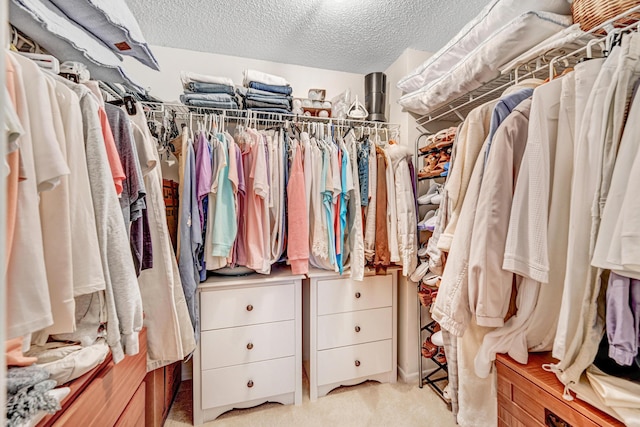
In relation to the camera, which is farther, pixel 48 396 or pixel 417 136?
pixel 417 136

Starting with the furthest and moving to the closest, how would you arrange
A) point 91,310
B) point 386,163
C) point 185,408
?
point 386,163
point 185,408
point 91,310

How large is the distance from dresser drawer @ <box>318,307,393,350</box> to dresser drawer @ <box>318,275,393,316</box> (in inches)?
1.5

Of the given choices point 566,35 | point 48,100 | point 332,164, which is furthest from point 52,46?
point 566,35

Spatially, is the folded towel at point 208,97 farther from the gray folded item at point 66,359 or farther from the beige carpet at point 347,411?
A: the beige carpet at point 347,411

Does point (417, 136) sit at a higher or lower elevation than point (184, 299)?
higher

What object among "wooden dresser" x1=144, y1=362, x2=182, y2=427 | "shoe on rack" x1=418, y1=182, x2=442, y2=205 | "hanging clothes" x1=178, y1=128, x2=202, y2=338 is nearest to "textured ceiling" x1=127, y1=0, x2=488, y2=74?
"hanging clothes" x1=178, y1=128, x2=202, y2=338

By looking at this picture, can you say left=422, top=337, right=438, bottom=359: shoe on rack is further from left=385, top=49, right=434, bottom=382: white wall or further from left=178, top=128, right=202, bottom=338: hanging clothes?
left=178, top=128, right=202, bottom=338: hanging clothes

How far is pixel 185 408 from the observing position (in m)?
1.51

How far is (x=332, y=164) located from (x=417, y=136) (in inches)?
28.4

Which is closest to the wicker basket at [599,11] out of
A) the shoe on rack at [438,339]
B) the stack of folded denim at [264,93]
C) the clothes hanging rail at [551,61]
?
the clothes hanging rail at [551,61]

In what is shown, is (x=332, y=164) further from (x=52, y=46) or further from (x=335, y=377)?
(x=335, y=377)

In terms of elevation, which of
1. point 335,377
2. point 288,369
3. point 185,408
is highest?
point 288,369

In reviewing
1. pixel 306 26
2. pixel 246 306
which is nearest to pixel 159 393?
pixel 246 306

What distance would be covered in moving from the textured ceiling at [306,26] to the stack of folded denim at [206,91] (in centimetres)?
35
